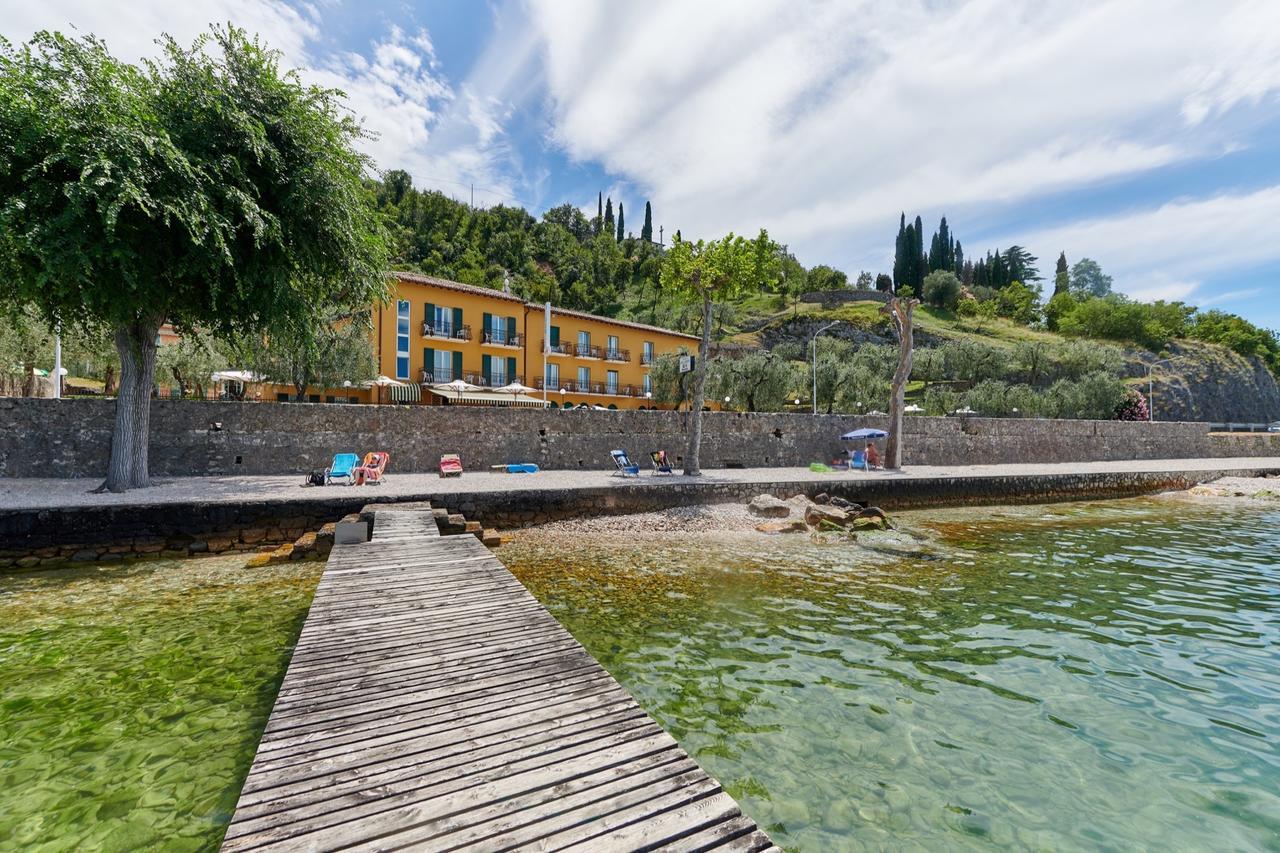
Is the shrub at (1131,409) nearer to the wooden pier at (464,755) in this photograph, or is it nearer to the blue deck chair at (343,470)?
the blue deck chair at (343,470)

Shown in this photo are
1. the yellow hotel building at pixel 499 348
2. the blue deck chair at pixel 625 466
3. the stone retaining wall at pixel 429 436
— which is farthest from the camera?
the yellow hotel building at pixel 499 348

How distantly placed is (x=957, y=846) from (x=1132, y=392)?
60.5 meters

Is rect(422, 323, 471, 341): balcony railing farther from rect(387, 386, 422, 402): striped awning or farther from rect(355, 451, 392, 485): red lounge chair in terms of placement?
rect(355, 451, 392, 485): red lounge chair

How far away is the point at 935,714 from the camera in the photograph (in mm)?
4562

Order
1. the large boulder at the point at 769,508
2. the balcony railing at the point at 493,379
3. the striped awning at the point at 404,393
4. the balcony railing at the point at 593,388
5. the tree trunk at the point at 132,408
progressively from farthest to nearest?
the balcony railing at the point at 593,388 < the balcony railing at the point at 493,379 < the striped awning at the point at 404,393 < the large boulder at the point at 769,508 < the tree trunk at the point at 132,408

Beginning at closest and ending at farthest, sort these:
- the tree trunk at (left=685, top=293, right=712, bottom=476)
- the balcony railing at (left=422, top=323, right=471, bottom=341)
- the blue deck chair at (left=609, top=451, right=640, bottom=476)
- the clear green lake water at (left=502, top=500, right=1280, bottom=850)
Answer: the clear green lake water at (left=502, top=500, right=1280, bottom=850) < the blue deck chair at (left=609, top=451, right=640, bottom=476) < the tree trunk at (left=685, top=293, right=712, bottom=476) < the balcony railing at (left=422, top=323, right=471, bottom=341)

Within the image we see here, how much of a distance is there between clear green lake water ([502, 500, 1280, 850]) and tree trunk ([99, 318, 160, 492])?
26.9ft

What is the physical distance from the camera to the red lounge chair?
13.2 m

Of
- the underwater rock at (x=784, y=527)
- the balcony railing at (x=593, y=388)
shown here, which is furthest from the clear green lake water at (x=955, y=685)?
the balcony railing at (x=593, y=388)

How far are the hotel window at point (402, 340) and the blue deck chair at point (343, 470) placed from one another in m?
18.9

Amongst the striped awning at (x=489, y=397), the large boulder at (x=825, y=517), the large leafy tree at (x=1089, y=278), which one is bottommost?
the large boulder at (x=825, y=517)

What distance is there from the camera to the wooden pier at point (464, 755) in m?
2.39

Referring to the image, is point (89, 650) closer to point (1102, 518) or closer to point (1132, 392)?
point (1102, 518)

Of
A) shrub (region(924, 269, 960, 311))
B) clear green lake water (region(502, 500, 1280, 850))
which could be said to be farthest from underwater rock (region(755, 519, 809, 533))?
shrub (region(924, 269, 960, 311))
